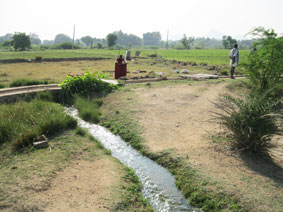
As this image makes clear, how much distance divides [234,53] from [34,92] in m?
9.14

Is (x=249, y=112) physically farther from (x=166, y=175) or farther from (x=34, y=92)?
(x=34, y=92)

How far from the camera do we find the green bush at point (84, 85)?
1000 cm

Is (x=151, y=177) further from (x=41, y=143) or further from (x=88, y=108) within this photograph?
(x=88, y=108)

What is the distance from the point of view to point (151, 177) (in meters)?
4.73

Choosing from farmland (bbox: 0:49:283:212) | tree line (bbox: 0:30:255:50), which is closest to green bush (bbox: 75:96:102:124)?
farmland (bbox: 0:49:283:212)

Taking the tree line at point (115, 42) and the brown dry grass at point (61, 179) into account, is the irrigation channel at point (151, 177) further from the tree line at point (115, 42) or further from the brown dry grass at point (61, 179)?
the tree line at point (115, 42)

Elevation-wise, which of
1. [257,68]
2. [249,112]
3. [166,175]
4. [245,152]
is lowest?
[166,175]

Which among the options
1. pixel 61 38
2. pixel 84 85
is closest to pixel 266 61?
pixel 84 85

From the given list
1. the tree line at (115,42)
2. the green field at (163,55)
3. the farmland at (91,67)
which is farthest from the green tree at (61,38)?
the farmland at (91,67)

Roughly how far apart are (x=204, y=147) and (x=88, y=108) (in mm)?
4251

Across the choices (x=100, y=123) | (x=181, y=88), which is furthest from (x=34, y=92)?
(x=181, y=88)

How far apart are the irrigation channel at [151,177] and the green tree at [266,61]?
587 cm

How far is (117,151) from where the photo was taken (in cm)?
585

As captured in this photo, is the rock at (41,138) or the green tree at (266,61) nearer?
the rock at (41,138)
